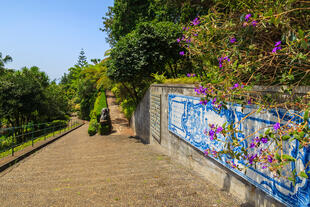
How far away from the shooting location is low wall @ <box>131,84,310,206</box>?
2.31m

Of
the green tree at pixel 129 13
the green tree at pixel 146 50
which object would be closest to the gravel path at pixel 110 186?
the green tree at pixel 146 50

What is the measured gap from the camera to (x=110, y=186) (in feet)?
13.0

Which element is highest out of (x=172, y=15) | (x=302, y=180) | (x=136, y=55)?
(x=172, y=15)

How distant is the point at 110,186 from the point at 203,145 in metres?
2.01

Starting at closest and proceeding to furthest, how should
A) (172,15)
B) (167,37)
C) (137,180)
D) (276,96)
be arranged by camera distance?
(276,96), (137,180), (167,37), (172,15)

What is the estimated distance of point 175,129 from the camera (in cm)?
565

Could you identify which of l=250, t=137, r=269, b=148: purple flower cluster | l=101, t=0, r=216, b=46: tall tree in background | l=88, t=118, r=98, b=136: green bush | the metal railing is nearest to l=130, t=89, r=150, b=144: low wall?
l=88, t=118, r=98, b=136: green bush

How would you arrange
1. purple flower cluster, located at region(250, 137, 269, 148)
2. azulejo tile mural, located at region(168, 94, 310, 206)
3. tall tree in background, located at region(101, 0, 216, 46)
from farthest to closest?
tall tree in background, located at region(101, 0, 216, 46) → azulejo tile mural, located at region(168, 94, 310, 206) → purple flower cluster, located at region(250, 137, 269, 148)

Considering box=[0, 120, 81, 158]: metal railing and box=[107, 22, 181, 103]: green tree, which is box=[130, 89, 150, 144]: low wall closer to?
box=[107, 22, 181, 103]: green tree

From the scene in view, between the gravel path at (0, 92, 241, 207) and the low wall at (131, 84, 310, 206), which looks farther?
the gravel path at (0, 92, 241, 207)

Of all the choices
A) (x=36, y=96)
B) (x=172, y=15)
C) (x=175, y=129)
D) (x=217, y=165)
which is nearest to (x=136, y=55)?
(x=175, y=129)

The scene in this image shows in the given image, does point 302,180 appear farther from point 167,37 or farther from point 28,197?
point 167,37

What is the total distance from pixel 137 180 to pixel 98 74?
607 inches

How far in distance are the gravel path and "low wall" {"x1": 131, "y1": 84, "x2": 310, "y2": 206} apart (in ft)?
0.80
